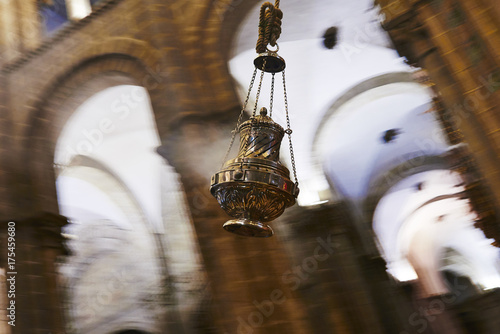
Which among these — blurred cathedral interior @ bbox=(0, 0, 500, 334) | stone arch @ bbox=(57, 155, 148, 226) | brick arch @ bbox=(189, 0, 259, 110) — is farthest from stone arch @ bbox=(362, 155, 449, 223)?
brick arch @ bbox=(189, 0, 259, 110)

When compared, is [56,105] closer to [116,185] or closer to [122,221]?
[116,185]

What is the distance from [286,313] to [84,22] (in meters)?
4.47

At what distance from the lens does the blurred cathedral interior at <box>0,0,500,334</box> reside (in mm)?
4039

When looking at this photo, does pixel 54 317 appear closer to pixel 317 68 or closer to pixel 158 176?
pixel 158 176

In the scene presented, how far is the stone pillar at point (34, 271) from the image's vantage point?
5184mm

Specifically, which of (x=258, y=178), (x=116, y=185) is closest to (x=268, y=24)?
(x=258, y=178)

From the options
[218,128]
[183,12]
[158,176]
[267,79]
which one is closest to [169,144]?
[218,128]

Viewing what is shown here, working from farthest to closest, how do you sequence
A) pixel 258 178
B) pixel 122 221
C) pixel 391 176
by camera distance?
pixel 122 221 → pixel 391 176 → pixel 258 178

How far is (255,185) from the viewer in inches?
97.8

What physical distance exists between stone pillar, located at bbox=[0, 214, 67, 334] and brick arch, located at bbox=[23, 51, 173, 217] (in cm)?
27

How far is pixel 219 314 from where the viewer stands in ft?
13.6

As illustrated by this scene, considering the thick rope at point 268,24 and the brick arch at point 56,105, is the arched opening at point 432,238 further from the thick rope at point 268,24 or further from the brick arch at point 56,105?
the thick rope at point 268,24

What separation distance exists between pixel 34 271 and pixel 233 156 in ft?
8.50

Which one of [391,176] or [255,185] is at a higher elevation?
[391,176]
